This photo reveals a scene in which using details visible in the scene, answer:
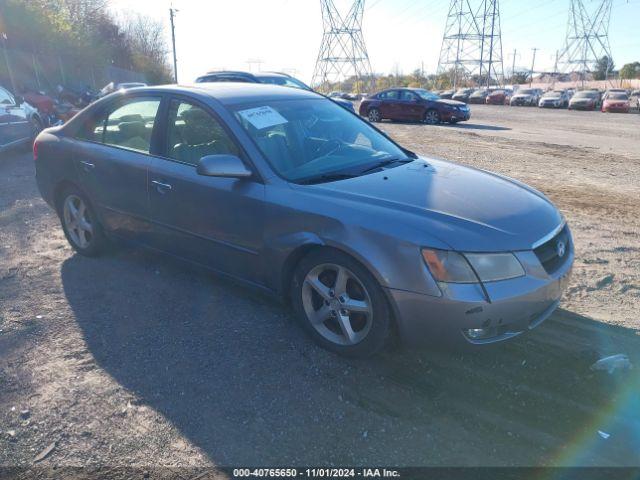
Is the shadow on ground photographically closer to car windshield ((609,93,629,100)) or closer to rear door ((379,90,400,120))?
rear door ((379,90,400,120))

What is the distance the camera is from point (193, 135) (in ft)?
13.0

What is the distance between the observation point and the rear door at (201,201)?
355cm

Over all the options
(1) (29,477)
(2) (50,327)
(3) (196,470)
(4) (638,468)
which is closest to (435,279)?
(4) (638,468)

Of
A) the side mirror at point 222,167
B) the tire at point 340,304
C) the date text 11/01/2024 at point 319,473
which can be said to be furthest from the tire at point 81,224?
the date text 11/01/2024 at point 319,473

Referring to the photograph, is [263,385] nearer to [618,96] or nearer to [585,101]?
[618,96]

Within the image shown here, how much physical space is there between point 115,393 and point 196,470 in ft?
2.75

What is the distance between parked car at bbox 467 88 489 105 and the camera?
52.4 meters

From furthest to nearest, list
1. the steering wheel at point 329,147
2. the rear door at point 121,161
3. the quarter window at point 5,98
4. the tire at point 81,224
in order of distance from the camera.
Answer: the quarter window at point 5,98 < the tire at point 81,224 < the rear door at point 121,161 < the steering wheel at point 329,147

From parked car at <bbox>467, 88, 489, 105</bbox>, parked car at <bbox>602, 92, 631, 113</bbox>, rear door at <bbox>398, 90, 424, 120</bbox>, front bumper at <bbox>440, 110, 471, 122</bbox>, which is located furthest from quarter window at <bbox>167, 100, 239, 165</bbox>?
parked car at <bbox>467, 88, 489, 105</bbox>

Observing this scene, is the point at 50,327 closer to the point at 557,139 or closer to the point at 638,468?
the point at 638,468

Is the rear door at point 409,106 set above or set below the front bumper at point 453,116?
above

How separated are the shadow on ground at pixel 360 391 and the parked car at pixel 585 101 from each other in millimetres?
40577

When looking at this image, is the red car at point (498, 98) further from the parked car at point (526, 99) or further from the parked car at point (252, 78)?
the parked car at point (252, 78)

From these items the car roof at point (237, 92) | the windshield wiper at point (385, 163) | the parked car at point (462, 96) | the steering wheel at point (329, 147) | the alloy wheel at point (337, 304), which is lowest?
the alloy wheel at point (337, 304)
